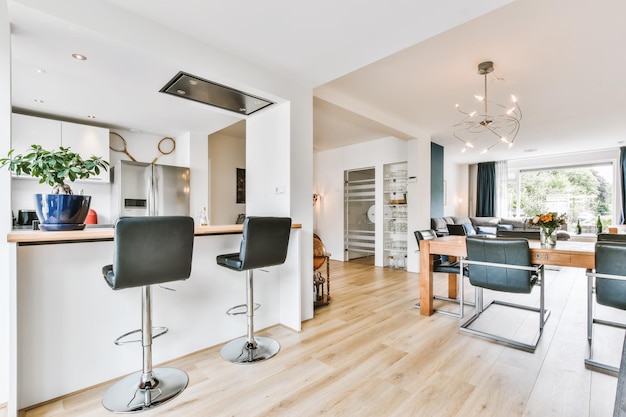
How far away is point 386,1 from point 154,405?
2.83 metres

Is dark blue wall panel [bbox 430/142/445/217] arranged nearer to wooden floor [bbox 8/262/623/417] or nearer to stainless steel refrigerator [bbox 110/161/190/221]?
wooden floor [bbox 8/262/623/417]

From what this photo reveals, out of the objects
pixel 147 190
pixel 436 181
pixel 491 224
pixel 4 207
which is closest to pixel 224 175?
pixel 147 190

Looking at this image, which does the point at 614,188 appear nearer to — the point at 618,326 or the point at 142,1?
the point at 618,326

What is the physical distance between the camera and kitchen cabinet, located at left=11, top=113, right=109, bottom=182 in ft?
11.0

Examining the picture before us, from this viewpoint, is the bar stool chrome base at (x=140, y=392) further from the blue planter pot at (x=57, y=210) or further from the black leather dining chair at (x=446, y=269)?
the black leather dining chair at (x=446, y=269)

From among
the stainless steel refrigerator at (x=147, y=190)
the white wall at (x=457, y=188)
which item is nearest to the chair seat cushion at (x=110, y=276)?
the stainless steel refrigerator at (x=147, y=190)

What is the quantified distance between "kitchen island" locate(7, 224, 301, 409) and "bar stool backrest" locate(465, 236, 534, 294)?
2.12 m

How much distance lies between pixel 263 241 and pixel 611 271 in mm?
2485

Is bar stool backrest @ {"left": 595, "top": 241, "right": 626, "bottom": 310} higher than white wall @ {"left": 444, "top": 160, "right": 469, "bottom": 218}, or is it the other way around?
white wall @ {"left": 444, "top": 160, "right": 469, "bottom": 218}

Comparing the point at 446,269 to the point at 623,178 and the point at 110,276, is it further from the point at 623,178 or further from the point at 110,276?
the point at 623,178

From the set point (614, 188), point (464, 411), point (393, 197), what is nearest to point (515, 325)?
point (464, 411)

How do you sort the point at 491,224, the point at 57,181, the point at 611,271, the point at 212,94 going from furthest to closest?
the point at 491,224 < the point at 212,94 < the point at 611,271 < the point at 57,181

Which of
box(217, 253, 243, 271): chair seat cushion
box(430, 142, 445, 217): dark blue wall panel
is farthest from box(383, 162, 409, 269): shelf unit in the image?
box(217, 253, 243, 271): chair seat cushion

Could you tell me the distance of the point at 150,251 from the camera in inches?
63.9
